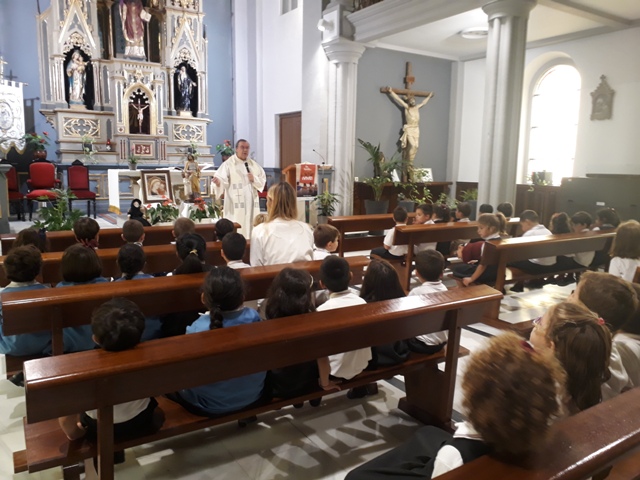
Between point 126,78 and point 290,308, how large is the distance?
12180mm

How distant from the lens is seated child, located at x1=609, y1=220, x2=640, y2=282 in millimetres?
3941

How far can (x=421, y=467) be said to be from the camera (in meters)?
1.57

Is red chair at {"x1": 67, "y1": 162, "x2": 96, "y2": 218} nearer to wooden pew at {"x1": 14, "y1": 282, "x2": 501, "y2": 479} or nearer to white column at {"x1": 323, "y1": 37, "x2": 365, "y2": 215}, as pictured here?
white column at {"x1": 323, "y1": 37, "x2": 365, "y2": 215}

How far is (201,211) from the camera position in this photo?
6.85 metres

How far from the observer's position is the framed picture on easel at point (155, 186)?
7.39m

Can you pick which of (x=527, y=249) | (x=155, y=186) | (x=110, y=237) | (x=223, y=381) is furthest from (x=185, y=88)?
(x=223, y=381)

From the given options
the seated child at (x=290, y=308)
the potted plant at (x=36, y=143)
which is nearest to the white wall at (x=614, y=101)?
the seated child at (x=290, y=308)

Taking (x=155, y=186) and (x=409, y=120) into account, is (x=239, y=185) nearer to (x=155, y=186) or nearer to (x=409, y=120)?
(x=155, y=186)

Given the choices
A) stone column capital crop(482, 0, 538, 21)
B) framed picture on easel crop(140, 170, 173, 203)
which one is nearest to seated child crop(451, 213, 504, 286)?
stone column capital crop(482, 0, 538, 21)

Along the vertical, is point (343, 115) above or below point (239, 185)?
above

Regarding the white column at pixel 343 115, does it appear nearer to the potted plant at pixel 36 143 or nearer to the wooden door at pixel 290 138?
the wooden door at pixel 290 138

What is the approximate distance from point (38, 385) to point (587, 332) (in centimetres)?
161

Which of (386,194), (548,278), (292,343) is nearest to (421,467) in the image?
(292,343)

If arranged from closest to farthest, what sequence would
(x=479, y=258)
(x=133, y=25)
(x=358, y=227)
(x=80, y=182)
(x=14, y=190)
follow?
(x=479, y=258)
(x=358, y=227)
(x=14, y=190)
(x=80, y=182)
(x=133, y=25)
